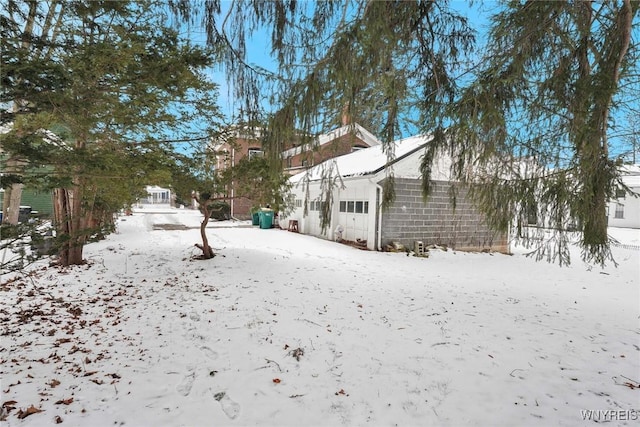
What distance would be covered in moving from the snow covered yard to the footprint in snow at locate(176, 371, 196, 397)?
18mm

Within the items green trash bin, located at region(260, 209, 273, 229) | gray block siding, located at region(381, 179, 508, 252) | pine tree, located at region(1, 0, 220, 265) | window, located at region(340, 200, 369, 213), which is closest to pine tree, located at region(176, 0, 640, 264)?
pine tree, located at region(1, 0, 220, 265)

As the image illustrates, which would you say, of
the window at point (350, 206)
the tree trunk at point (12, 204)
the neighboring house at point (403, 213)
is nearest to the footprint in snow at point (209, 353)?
the neighboring house at point (403, 213)

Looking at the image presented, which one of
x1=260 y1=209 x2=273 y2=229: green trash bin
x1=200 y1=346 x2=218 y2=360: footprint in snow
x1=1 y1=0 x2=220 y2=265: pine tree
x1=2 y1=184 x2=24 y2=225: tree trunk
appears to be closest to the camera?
x1=1 y1=0 x2=220 y2=265: pine tree

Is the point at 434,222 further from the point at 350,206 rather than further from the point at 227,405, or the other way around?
the point at 227,405

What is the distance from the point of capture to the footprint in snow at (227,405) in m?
2.69

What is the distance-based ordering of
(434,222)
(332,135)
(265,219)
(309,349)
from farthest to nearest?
1. (265,219)
2. (434,222)
3. (309,349)
4. (332,135)

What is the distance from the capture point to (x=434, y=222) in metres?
11.5

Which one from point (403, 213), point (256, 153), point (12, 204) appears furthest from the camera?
point (403, 213)

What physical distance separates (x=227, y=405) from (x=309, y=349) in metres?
1.23

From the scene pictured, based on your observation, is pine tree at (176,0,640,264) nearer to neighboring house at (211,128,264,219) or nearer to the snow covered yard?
neighboring house at (211,128,264,219)

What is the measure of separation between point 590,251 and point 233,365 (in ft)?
11.7

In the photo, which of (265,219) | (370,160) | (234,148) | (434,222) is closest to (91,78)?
(234,148)

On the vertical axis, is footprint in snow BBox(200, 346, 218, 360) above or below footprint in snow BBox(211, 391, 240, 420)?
above

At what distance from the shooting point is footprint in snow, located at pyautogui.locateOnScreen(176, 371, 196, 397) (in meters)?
2.97
